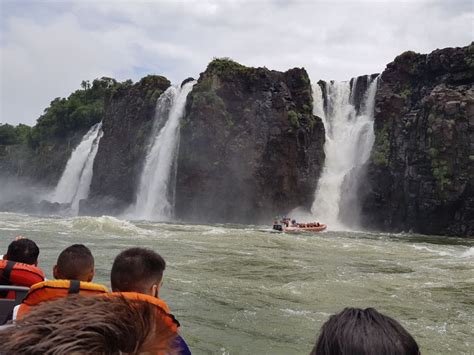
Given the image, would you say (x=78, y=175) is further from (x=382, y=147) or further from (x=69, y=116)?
(x=382, y=147)

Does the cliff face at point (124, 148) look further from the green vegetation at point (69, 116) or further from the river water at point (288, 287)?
the river water at point (288, 287)

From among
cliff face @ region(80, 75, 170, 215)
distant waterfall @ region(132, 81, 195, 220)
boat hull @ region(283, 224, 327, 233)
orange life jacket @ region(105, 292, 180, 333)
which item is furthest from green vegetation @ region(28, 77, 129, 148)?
orange life jacket @ region(105, 292, 180, 333)

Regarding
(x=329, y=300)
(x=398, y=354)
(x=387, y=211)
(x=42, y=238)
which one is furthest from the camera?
(x=387, y=211)

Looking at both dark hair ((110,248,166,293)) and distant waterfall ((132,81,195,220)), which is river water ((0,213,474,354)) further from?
distant waterfall ((132,81,195,220))

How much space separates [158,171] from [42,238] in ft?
86.8

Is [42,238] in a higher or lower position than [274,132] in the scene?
lower

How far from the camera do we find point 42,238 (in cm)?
1995

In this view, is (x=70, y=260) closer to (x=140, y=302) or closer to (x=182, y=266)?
(x=140, y=302)

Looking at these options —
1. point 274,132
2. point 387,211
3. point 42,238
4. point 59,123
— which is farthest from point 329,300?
point 59,123

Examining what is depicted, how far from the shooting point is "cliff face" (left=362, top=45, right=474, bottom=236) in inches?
1366

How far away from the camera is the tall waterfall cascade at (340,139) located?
4347cm

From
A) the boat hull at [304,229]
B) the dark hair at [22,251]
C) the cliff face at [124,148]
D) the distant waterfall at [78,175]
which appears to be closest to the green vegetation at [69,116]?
the distant waterfall at [78,175]

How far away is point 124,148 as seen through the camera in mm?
53156

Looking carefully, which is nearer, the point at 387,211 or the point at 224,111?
the point at 387,211
